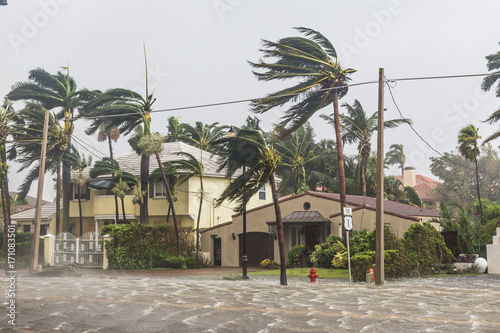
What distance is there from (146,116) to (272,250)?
11.1 meters

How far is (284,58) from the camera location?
31484 millimetres

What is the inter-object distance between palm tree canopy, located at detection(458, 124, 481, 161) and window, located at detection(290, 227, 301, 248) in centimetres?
1294

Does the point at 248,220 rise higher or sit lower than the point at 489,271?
higher

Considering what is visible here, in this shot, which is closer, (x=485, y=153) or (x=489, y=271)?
(x=489, y=271)

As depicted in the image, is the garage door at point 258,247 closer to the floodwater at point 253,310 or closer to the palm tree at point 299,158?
the palm tree at point 299,158

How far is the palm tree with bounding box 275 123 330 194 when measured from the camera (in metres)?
51.7

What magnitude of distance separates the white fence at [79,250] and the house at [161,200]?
6.76 metres

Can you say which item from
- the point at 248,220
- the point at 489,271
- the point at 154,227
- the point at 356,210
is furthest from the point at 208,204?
the point at 489,271

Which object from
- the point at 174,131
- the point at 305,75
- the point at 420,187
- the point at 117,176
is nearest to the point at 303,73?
the point at 305,75

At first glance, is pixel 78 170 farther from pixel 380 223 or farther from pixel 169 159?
pixel 380 223

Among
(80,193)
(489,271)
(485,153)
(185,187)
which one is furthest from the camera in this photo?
(485,153)

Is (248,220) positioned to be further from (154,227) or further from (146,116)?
(146,116)

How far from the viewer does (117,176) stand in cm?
4162

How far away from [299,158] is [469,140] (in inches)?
619
